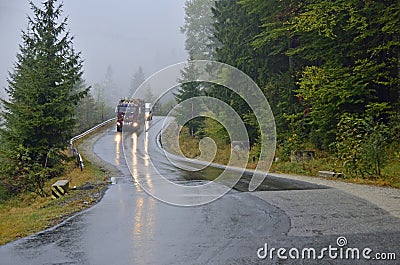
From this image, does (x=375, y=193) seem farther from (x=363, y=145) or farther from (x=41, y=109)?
(x=41, y=109)

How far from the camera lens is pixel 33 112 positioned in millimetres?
19234

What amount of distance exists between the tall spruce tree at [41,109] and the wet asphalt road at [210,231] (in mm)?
8736

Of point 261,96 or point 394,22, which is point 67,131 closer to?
point 261,96

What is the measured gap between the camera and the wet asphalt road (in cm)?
629

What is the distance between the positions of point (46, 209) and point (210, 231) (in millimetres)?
5952

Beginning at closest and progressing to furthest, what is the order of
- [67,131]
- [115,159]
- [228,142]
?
[67,131], [115,159], [228,142]

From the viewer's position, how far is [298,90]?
60.1 ft

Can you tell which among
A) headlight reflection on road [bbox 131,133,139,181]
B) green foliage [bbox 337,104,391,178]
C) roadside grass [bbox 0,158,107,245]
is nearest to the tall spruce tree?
roadside grass [bbox 0,158,107,245]

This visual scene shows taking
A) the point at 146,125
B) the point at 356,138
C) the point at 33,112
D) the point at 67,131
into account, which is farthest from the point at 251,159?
the point at 146,125

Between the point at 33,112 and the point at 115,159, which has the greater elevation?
the point at 33,112

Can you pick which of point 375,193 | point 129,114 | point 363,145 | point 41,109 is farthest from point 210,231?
point 129,114

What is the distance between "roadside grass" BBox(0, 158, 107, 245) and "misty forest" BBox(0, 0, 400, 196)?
6.29ft

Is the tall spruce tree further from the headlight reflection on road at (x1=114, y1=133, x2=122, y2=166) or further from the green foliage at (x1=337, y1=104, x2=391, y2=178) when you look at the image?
the green foliage at (x1=337, y1=104, x2=391, y2=178)

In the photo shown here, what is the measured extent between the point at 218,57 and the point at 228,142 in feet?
22.4
